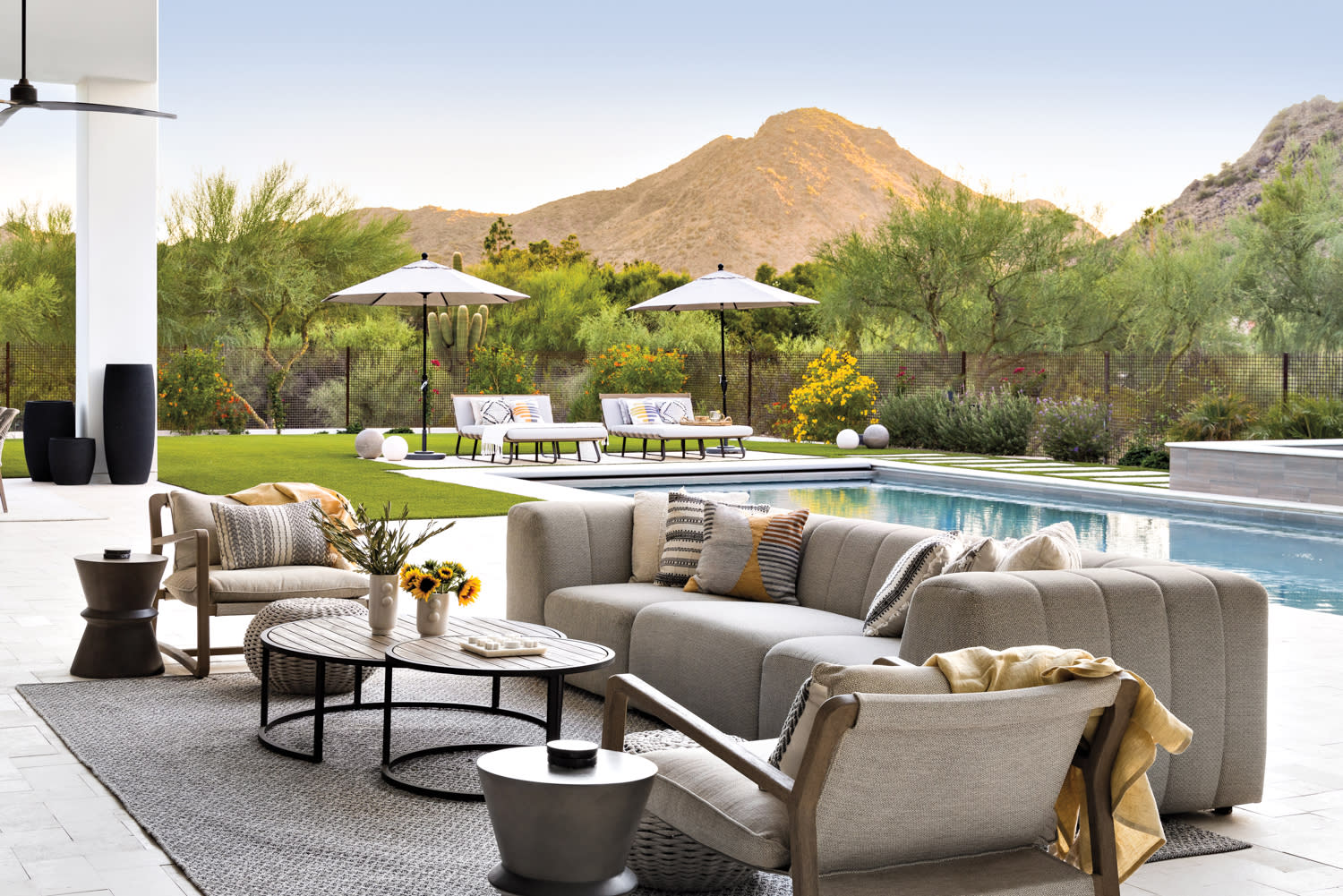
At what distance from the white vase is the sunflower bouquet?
0.15 meters

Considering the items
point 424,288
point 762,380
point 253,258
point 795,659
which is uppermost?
point 253,258

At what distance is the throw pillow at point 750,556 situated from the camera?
5051 millimetres

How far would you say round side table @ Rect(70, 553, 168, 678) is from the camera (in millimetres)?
5211

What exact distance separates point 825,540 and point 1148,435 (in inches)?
530

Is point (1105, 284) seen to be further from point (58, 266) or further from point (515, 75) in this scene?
point (515, 75)

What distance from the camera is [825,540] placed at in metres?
5.06

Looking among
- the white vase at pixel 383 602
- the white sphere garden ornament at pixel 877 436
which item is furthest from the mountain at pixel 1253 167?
the white vase at pixel 383 602

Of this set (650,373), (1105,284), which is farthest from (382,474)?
(1105,284)

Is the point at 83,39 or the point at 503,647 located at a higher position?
the point at 83,39

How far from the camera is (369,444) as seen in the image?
16.3 m

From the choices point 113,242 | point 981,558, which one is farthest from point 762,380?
point 981,558

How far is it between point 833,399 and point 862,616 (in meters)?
15.3

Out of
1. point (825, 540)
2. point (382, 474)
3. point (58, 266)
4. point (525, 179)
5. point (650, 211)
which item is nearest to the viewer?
point (825, 540)

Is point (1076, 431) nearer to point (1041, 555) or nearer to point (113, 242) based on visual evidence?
point (113, 242)
